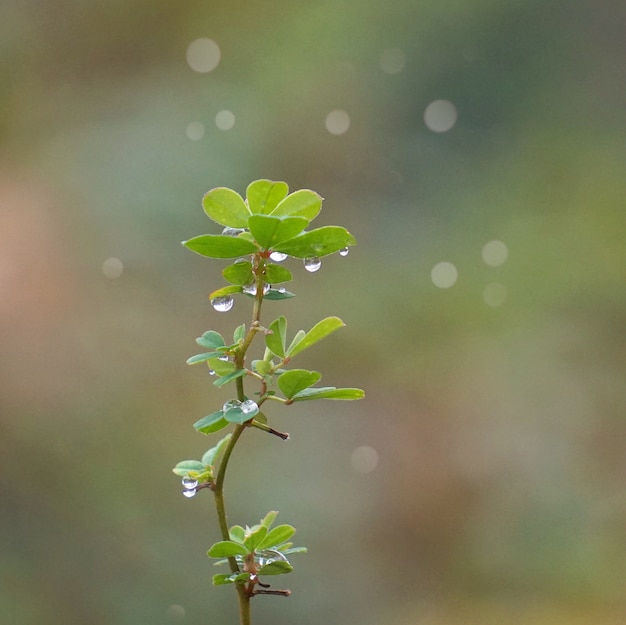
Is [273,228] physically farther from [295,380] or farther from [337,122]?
[337,122]

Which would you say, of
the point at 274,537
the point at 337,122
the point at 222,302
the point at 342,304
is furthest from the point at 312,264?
the point at 337,122

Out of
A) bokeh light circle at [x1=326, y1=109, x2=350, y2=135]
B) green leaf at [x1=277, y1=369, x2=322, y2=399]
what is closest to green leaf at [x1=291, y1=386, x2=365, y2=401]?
green leaf at [x1=277, y1=369, x2=322, y2=399]

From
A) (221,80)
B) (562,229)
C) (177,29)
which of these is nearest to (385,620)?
(562,229)

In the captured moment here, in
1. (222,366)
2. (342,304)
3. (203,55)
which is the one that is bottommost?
(222,366)

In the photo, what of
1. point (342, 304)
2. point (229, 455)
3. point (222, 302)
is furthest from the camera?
point (342, 304)

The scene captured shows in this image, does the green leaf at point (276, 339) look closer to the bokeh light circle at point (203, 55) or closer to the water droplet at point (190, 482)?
the water droplet at point (190, 482)

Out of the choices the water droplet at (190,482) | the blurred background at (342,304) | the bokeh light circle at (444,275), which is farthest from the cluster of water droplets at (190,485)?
the bokeh light circle at (444,275)
